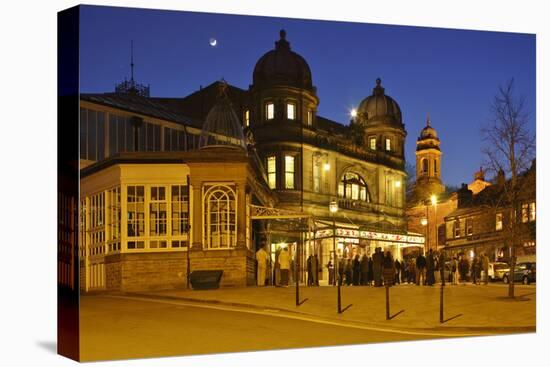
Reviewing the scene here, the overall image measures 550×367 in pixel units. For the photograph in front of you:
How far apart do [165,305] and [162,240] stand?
0.96 meters

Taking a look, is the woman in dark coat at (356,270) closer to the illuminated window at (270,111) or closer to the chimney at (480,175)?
the chimney at (480,175)

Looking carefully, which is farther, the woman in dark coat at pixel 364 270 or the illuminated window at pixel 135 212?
the woman in dark coat at pixel 364 270

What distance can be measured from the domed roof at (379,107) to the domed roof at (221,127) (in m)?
2.23

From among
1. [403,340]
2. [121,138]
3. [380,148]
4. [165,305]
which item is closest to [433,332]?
[403,340]

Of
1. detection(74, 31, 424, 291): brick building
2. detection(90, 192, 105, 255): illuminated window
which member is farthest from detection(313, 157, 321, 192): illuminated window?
detection(90, 192, 105, 255): illuminated window

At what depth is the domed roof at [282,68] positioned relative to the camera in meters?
16.6

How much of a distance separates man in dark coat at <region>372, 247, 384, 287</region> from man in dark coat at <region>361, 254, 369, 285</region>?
118mm

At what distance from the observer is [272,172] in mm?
17062

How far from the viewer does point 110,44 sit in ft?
49.5

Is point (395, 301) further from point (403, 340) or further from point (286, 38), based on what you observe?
point (286, 38)

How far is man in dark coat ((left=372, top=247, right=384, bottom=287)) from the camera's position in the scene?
17886mm

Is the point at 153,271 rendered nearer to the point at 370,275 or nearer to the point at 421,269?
the point at 370,275

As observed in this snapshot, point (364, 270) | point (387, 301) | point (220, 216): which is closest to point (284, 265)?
point (220, 216)

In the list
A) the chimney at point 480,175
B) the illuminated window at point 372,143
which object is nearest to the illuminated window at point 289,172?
the illuminated window at point 372,143
